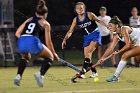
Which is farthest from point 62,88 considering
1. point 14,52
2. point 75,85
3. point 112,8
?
point 112,8

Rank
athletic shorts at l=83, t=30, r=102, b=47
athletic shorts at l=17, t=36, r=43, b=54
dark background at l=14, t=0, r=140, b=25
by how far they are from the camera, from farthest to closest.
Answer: dark background at l=14, t=0, r=140, b=25
athletic shorts at l=83, t=30, r=102, b=47
athletic shorts at l=17, t=36, r=43, b=54

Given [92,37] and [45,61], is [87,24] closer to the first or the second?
[92,37]

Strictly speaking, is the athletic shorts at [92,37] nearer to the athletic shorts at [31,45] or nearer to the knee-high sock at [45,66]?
the knee-high sock at [45,66]

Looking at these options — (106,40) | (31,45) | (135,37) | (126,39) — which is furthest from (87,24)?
(106,40)

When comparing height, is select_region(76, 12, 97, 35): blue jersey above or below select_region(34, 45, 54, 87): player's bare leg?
above

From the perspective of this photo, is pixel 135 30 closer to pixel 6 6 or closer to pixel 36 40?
pixel 36 40

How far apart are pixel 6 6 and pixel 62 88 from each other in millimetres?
11339

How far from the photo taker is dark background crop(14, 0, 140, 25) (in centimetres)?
3031

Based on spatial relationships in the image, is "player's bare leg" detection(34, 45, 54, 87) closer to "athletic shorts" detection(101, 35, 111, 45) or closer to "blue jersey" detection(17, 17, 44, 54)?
"blue jersey" detection(17, 17, 44, 54)

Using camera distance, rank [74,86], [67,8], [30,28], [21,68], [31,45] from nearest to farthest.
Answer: [31,45]
[30,28]
[21,68]
[74,86]
[67,8]

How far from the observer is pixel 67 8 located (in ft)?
105

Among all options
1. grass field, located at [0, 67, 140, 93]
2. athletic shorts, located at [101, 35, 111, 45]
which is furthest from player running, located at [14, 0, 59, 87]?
athletic shorts, located at [101, 35, 111, 45]

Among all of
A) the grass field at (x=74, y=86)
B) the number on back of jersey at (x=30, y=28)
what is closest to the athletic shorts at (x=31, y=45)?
the number on back of jersey at (x=30, y=28)

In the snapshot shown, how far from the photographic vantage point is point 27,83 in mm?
13016
